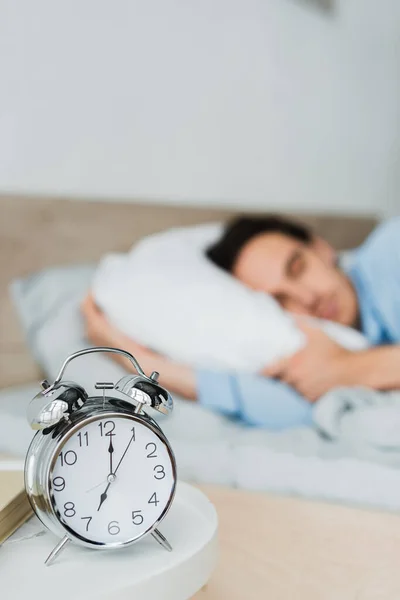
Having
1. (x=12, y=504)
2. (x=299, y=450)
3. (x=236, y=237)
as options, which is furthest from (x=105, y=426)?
(x=236, y=237)

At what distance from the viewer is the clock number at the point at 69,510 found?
0.52m

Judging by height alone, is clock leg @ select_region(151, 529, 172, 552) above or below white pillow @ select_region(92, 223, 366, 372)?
above

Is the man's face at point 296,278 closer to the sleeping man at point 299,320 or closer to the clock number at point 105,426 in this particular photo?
the sleeping man at point 299,320

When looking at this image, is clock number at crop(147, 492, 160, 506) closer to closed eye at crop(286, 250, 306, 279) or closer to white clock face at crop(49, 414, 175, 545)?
white clock face at crop(49, 414, 175, 545)

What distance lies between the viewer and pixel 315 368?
1195mm

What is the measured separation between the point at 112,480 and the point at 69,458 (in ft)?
0.14

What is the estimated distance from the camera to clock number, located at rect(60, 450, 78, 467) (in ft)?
1.70

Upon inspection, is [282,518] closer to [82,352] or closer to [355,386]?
[82,352]

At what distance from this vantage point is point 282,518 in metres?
0.75

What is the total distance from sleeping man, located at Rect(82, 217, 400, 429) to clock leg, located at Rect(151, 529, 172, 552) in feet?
2.06

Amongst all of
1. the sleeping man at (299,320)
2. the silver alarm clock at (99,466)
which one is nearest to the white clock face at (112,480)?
the silver alarm clock at (99,466)

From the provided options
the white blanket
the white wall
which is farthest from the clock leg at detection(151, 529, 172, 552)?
the white wall

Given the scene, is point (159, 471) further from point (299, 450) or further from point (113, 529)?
point (299, 450)

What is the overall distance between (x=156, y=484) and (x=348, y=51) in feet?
7.86
